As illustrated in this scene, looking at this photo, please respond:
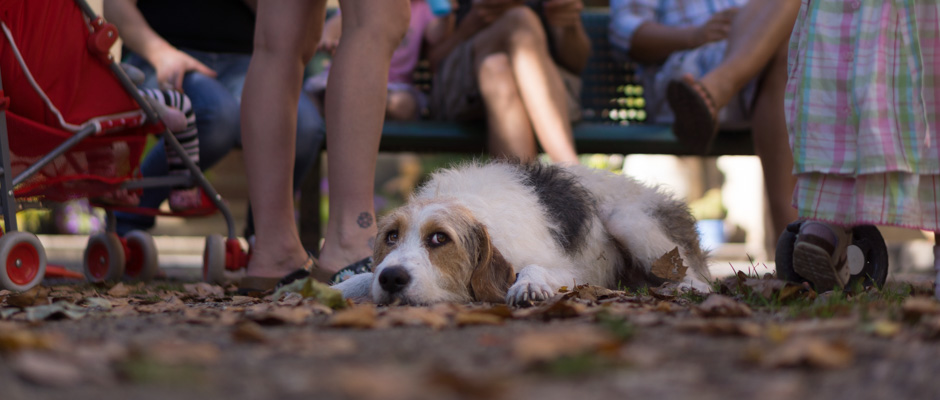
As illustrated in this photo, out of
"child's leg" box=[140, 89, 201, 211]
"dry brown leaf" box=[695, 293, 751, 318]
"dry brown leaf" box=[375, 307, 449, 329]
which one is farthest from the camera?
"child's leg" box=[140, 89, 201, 211]

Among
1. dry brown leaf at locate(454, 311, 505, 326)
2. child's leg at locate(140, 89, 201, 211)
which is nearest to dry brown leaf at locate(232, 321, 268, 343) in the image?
dry brown leaf at locate(454, 311, 505, 326)

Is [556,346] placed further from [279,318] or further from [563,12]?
[563,12]

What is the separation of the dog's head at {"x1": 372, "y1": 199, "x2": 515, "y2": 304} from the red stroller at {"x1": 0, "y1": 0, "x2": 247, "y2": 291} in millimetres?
1664

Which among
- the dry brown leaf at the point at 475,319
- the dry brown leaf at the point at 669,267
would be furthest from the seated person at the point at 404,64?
the dry brown leaf at the point at 475,319

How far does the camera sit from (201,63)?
5012 mm

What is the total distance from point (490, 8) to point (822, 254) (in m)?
3.04

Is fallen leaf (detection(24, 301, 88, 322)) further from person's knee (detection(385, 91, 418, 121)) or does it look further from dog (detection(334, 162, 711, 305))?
person's knee (detection(385, 91, 418, 121))

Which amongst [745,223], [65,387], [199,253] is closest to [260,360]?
[65,387]

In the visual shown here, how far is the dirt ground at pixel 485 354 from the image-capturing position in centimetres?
128

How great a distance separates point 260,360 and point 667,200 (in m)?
2.58

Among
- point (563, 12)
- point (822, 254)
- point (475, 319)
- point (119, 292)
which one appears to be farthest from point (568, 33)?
point (475, 319)

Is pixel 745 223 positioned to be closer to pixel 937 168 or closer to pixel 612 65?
pixel 612 65

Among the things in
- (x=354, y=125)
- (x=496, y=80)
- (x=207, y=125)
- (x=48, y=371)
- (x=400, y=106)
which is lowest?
(x=48, y=371)

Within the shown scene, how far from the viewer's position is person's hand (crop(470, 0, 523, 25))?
5.23 meters
